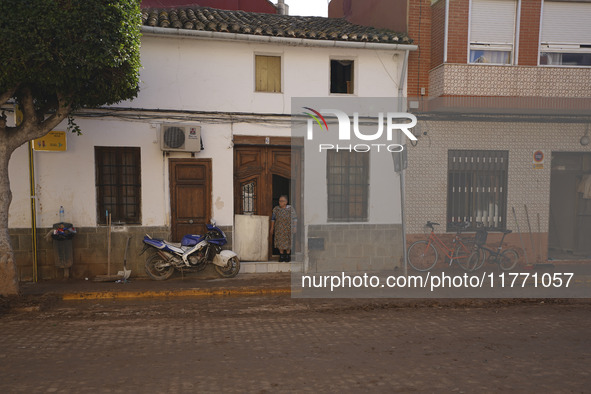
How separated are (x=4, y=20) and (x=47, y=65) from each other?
2.49 feet

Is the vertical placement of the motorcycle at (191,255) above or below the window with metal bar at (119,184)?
below

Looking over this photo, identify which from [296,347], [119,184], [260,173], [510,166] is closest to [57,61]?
[119,184]

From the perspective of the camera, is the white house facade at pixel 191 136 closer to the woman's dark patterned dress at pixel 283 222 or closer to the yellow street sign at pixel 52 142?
the yellow street sign at pixel 52 142

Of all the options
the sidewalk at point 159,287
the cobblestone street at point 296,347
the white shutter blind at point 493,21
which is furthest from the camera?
the white shutter blind at point 493,21

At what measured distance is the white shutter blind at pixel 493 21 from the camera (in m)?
10.2

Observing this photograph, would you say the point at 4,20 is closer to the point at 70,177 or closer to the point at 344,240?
the point at 70,177

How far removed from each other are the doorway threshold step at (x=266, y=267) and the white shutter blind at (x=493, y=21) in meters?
6.70

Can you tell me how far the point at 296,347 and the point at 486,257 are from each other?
674 centimetres

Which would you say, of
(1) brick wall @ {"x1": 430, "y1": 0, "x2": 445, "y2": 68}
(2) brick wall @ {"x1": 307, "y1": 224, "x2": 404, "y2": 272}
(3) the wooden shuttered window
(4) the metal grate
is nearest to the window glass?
(1) brick wall @ {"x1": 430, "y1": 0, "x2": 445, "y2": 68}

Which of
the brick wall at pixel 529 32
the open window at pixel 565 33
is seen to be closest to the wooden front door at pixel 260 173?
the brick wall at pixel 529 32

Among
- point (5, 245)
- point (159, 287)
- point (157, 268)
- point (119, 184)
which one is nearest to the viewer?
point (5, 245)

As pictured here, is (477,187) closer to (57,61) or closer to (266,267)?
(266,267)

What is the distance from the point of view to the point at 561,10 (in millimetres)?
10469

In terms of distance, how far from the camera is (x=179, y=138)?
947 centimetres
